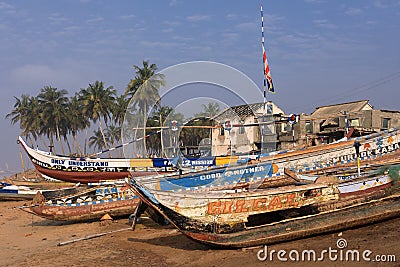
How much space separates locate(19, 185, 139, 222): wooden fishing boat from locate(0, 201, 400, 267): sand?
0.41 m

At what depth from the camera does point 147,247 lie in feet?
31.7

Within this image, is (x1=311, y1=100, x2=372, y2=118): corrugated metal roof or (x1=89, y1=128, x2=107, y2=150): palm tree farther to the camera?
(x1=89, y1=128, x2=107, y2=150): palm tree

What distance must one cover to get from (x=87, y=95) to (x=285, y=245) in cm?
4826

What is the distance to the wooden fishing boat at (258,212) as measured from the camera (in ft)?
27.2

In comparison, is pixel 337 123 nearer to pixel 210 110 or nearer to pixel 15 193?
pixel 15 193

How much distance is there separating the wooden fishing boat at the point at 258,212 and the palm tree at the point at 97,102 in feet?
147

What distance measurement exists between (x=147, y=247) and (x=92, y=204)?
4.56 metres

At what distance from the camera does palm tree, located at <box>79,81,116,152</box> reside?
51.8 m

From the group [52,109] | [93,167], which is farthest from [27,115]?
[93,167]

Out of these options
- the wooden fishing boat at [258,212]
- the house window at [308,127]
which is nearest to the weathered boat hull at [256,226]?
the wooden fishing boat at [258,212]

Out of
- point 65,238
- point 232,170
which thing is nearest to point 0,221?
point 65,238

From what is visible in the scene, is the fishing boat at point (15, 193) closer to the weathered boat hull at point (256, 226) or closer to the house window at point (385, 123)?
the weathered boat hull at point (256, 226)

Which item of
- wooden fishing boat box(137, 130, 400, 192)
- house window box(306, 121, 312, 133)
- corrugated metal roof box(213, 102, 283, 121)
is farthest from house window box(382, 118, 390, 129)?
corrugated metal roof box(213, 102, 283, 121)

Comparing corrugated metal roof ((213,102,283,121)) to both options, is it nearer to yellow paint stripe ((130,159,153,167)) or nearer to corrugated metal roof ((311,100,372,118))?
yellow paint stripe ((130,159,153,167))
